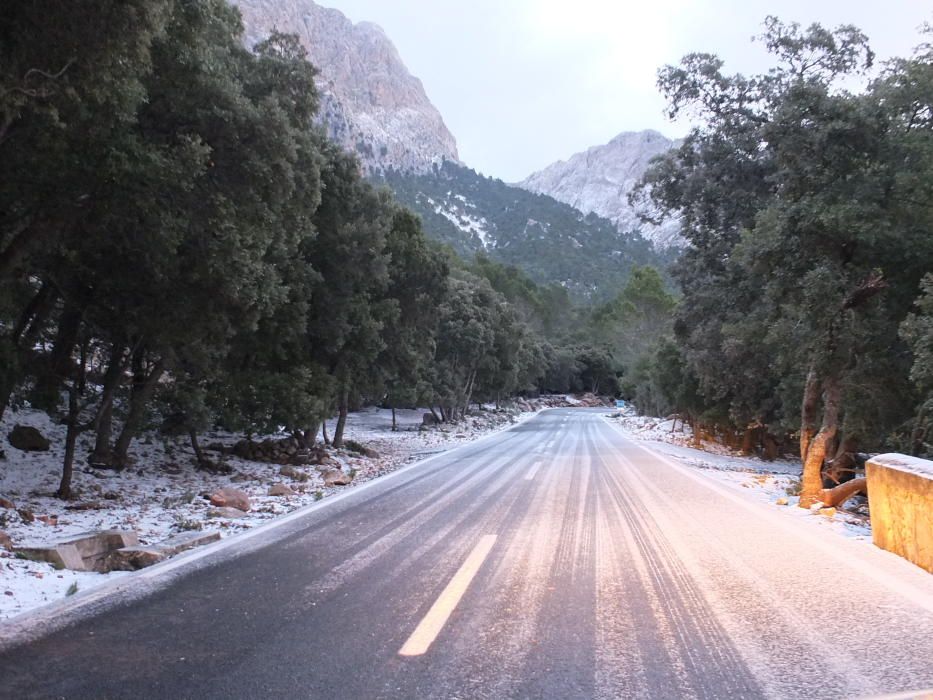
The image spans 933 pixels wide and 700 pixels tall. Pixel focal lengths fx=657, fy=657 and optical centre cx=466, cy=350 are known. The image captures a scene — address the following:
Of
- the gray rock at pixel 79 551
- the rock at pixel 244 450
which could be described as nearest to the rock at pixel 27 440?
the rock at pixel 244 450

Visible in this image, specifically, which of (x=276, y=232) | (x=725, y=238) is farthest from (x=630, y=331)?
(x=276, y=232)

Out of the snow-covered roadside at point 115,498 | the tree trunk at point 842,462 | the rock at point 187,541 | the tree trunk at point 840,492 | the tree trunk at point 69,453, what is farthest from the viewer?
the tree trunk at point 842,462

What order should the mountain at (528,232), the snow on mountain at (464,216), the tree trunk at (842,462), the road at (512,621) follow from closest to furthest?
the road at (512,621) < the tree trunk at (842,462) < the mountain at (528,232) < the snow on mountain at (464,216)

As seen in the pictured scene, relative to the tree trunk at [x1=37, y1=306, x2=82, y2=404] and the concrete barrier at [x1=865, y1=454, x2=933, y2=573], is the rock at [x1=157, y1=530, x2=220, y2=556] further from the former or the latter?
the concrete barrier at [x1=865, y1=454, x2=933, y2=573]

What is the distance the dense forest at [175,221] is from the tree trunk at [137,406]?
4 centimetres

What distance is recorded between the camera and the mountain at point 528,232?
138375 mm

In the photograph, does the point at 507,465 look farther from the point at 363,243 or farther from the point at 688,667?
the point at 688,667

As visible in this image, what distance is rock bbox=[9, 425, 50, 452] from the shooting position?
13781mm

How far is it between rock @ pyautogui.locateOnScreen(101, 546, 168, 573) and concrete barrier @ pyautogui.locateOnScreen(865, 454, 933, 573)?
7689mm

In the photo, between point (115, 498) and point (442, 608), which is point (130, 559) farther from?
point (115, 498)

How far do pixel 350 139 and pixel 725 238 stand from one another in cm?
15241

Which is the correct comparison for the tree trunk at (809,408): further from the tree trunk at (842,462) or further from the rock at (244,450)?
the rock at (244,450)

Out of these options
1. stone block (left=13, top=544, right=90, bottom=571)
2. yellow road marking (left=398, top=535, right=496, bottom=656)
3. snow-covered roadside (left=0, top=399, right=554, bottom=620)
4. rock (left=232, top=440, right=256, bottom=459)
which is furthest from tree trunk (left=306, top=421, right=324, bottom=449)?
yellow road marking (left=398, top=535, right=496, bottom=656)

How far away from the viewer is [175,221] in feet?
27.0
